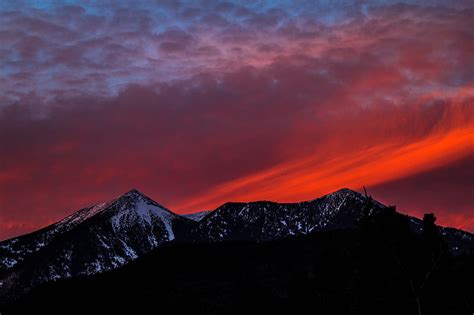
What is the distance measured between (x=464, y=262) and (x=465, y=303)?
4.49m

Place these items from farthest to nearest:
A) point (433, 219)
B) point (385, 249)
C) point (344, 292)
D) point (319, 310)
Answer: point (319, 310) → point (344, 292) → point (433, 219) → point (385, 249)

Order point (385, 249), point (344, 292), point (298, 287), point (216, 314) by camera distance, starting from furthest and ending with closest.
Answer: point (216, 314), point (298, 287), point (344, 292), point (385, 249)

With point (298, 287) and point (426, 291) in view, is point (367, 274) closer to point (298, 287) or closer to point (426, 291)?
point (426, 291)

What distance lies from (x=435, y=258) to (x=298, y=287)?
16.5 meters

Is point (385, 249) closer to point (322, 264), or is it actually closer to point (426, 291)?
Answer: point (426, 291)

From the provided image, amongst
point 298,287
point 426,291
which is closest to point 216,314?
point 298,287

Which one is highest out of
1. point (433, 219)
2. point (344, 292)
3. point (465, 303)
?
point (433, 219)

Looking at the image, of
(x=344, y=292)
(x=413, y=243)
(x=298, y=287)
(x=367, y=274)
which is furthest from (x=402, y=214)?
(x=298, y=287)

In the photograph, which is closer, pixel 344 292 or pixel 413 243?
pixel 413 243

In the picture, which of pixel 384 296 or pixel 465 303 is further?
pixel 465 303

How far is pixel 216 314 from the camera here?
196750 mm

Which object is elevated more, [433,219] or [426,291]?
[433,219]

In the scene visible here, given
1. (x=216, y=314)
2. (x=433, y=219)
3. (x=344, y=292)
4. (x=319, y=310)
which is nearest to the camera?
(x=433, y=219)

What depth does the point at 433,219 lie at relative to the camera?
41625 mm
